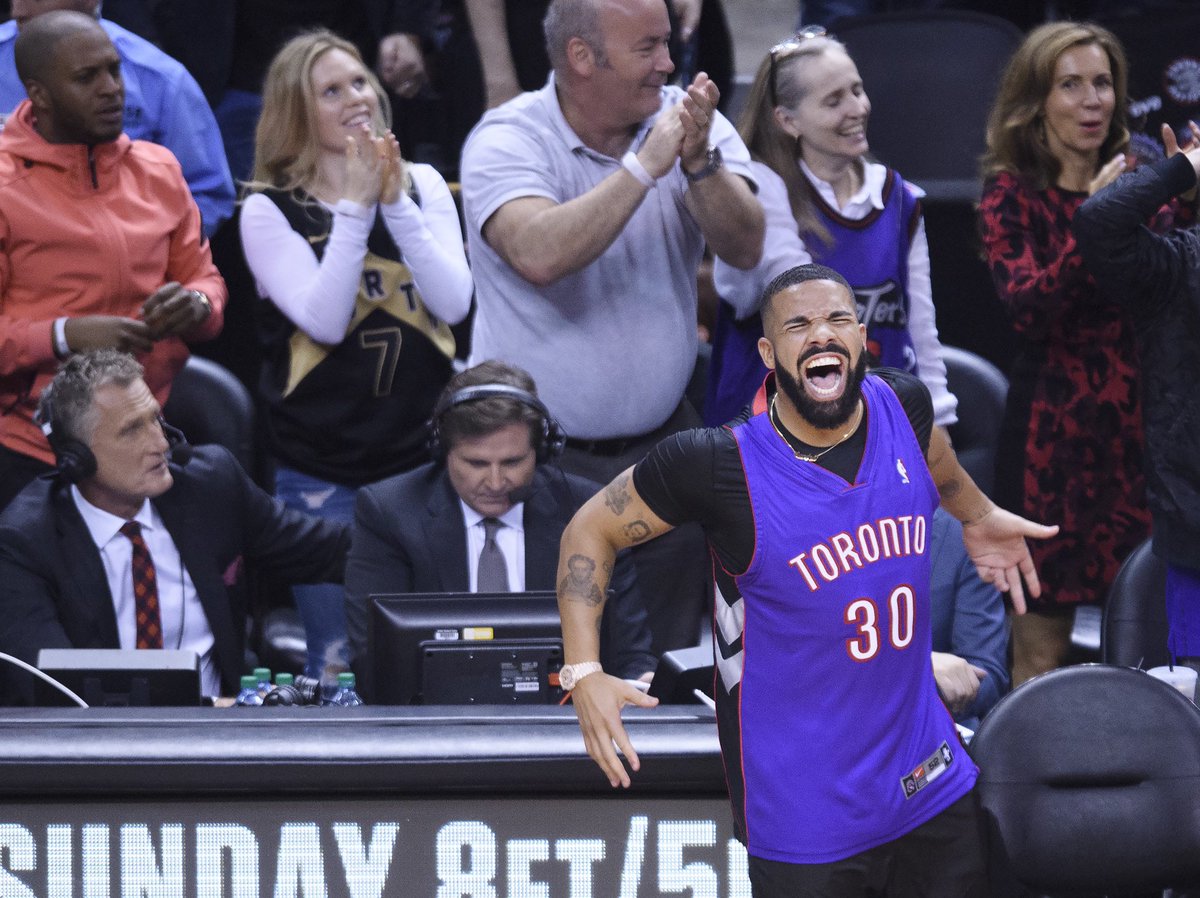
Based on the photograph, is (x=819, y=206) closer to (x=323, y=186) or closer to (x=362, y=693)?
(x=323, y=186)

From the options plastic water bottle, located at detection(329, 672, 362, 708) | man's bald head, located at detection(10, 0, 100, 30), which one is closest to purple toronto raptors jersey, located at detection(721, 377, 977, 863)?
plastic water bottle, located at detection(329, 672, 362, 708)

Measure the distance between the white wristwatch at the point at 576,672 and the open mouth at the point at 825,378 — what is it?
54 centimetres

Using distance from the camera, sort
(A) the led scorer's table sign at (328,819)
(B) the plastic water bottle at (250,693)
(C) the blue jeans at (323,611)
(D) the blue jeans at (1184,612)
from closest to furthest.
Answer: (A) the led scorer's table sign at (328,819), (B) the plastic water bottle at (250,693), (D) the blue jeans at (1184,612), (C) the blue jeans at (323,611)

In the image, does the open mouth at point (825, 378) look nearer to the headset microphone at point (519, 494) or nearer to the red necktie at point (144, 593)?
the headset microphone at point (519, 494)

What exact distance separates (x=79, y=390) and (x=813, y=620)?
2.00 metres

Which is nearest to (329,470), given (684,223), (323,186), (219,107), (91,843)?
(323,186)

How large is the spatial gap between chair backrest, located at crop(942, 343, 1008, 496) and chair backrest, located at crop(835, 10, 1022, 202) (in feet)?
4.51

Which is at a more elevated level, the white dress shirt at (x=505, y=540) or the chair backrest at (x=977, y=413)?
the chair backrest at (x=977, y=413)

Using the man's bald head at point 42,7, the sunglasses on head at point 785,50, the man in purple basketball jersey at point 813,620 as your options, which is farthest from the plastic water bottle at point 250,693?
the man's bald head at point 42,7

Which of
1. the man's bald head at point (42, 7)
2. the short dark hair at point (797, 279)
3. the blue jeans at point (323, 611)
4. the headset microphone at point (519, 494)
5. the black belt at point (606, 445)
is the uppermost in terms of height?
the man's bald head at point (42, 7)

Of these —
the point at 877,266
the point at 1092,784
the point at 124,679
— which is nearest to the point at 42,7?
the point at 877,266

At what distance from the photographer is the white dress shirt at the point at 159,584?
4.28 metres

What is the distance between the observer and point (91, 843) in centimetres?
296

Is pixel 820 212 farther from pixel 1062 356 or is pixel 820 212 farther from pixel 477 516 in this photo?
pixel 477 516
